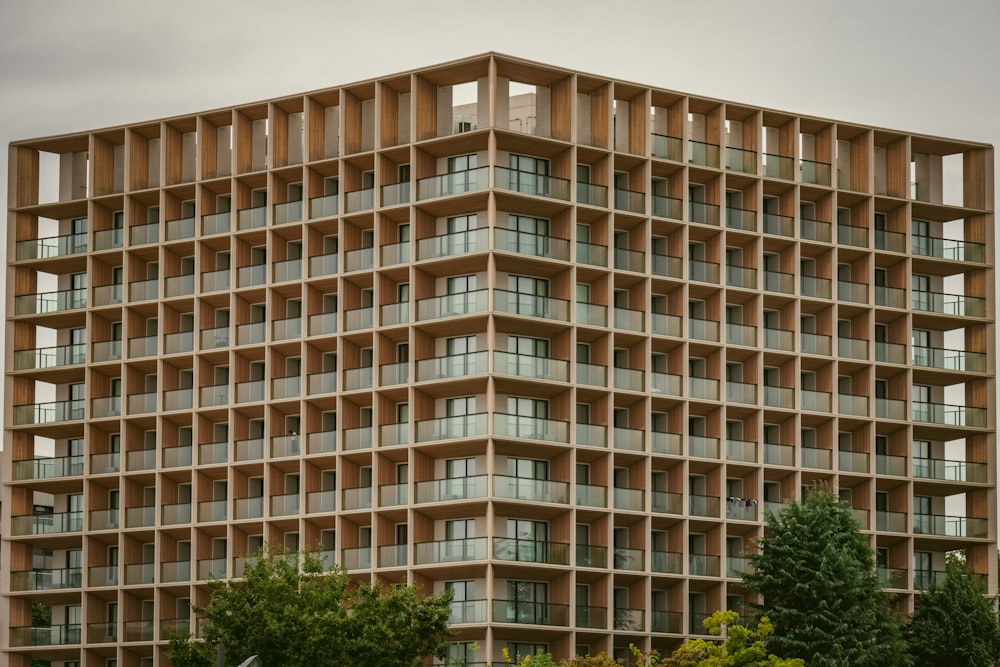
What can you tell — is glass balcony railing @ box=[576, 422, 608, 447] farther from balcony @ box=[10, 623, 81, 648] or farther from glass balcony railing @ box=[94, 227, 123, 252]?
balcony @ box=[10, 623, 81, 648]

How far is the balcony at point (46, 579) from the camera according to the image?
346 ft

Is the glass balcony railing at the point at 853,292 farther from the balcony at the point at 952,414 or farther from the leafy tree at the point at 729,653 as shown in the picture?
the leafy tree at the point at 729,653

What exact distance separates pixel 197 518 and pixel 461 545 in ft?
52.1

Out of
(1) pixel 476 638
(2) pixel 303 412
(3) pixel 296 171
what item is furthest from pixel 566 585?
(3) pixel 296 171

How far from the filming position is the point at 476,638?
91.9 metres

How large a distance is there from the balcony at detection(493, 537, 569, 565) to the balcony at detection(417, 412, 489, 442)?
5061mm

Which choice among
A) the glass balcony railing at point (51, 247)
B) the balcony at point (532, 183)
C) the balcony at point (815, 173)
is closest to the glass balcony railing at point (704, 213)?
the balcony at point (815, 173)

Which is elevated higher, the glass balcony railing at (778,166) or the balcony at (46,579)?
the glass balcony railing at (778,166)

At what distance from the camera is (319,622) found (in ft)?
255

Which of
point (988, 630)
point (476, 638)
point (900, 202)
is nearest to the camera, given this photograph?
point (476, 638)

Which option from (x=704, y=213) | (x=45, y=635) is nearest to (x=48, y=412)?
(x=45, y=635)

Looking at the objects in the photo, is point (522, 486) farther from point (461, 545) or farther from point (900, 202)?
point (900, 202)

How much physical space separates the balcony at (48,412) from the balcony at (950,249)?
45.2 meters

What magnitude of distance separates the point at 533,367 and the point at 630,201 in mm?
10143
